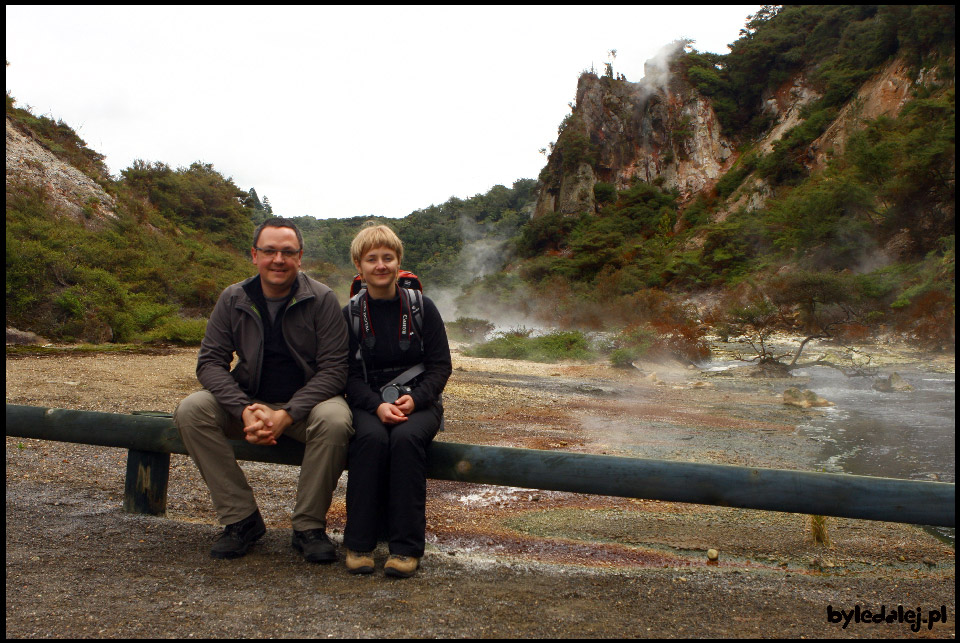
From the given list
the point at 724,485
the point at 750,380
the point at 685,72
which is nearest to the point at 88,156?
the point at 750,380

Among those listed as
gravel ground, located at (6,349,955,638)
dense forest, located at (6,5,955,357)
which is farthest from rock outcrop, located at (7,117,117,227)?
gravel ground, located at (6,349,955,638)

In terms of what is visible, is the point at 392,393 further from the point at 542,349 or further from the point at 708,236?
the point at 708,236

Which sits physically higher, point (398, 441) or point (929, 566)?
point (398, 441)

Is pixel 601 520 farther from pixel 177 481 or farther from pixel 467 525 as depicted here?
pixel 177 481

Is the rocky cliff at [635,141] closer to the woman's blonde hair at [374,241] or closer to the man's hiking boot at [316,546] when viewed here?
the woman's blonde hair at [374,241]

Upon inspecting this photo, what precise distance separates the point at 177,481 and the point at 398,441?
2.96 m

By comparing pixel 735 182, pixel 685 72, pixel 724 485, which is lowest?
pixel 724 485

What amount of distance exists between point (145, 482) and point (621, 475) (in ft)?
8.44

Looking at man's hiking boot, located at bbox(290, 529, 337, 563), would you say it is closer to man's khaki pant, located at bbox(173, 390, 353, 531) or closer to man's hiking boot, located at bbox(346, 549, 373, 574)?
man's khaki pant, located at bbox(173, 390, 353, 531)

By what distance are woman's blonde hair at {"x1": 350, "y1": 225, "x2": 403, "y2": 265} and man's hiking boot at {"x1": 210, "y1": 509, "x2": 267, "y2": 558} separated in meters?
1.31

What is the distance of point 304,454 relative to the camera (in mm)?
3125

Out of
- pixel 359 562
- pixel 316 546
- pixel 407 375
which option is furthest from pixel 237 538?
pixel 407 375

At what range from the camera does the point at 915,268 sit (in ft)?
75.6

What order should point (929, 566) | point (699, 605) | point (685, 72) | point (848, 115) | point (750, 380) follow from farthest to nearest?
1. point (685, 72)
2. point (848, 115)
3. point (750, 380)
4. point (929, 566)
5. point (699, 605)
